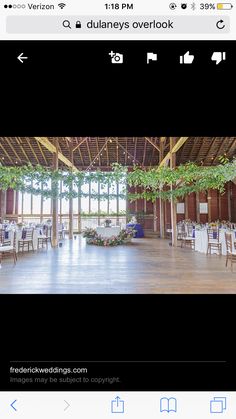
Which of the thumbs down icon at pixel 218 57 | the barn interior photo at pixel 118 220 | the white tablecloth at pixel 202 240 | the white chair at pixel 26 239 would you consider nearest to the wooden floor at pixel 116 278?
the barn interior photo at pixel 118 220

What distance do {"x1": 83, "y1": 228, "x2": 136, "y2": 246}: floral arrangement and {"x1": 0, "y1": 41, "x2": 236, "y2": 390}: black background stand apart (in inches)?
337

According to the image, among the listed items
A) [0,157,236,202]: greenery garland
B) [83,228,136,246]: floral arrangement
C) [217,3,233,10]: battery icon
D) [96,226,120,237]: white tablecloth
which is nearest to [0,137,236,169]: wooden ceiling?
[96,226,120,237]: white tablecloth

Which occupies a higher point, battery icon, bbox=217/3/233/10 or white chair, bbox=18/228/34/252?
battery icon, bbox=217/3/233/10

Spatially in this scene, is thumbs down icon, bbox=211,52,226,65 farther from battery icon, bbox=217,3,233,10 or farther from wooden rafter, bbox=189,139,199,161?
wooden rafter, bbox=189,139,199,161

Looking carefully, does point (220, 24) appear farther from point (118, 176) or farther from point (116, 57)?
point (118, 176)

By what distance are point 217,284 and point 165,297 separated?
2960 millimetres

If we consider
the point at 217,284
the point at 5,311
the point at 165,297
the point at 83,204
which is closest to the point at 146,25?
the point at 165,297

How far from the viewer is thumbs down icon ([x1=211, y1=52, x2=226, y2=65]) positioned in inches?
31.2

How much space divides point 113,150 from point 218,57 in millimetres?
14006

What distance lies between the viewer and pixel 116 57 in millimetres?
798

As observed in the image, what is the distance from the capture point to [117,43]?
798 millimetres
